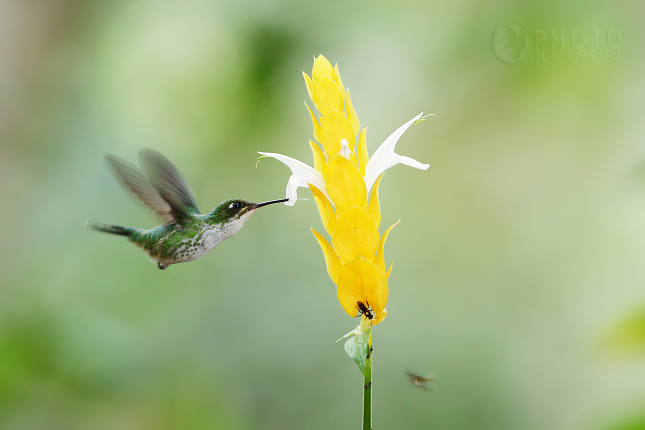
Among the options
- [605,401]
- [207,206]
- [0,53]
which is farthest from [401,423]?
[0,53]

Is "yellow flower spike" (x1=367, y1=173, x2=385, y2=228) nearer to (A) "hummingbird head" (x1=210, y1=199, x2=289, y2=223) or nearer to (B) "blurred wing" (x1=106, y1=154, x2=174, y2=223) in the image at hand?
(A) "hummingbird head" (x1=210, y1=199, x2=289, y2=223)

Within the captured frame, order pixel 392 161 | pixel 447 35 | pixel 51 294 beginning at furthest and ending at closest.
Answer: pixel 447 35
pixel 51 294
pixel 392 161

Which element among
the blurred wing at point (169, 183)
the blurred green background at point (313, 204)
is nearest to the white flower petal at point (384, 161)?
the blurred wing at point (169, 183)

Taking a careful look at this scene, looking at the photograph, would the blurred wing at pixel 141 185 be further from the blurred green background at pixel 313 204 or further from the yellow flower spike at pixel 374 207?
the blurred green background at pixel 313 204

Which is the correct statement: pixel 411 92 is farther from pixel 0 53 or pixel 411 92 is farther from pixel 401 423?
pixel 0 53

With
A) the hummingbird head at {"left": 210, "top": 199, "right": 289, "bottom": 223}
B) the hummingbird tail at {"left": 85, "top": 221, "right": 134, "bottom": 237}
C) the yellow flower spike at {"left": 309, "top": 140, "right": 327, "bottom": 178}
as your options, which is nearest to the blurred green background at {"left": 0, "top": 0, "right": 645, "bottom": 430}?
the hummingbird tail at {"left": 85, "top": 221, "right": 134, "bottom": 237}

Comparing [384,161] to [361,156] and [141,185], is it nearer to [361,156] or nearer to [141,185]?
[361,156]
